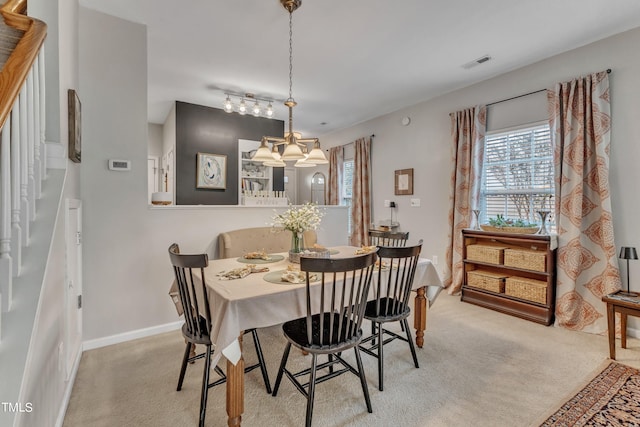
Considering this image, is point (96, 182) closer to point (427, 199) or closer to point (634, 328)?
point (427, 199)

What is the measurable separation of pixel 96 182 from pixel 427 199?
13.6 ft

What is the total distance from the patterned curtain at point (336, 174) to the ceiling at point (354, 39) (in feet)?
7.03

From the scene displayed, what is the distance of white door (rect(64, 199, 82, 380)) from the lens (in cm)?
191

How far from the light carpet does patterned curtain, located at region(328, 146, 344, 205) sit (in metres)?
4.06

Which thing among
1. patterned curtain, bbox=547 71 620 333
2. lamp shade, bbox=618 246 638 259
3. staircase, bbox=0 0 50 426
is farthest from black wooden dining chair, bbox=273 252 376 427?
patterned curtain, bbox=547 71 620 333

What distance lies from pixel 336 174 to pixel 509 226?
12.2 feet

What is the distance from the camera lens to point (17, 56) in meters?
0.92

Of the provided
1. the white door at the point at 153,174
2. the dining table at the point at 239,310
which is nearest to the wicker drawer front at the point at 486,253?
the dining table at the point at 239,310

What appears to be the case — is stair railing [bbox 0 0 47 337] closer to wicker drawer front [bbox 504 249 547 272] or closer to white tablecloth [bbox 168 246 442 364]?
white tablecloth [bbox 168 246 442 364]

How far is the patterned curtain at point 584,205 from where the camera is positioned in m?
2.87

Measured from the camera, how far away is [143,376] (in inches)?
85.0

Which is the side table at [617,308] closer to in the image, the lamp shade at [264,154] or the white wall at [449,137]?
the white wall at [449,137]

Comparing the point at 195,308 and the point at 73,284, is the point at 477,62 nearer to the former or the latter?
the point at 195,308

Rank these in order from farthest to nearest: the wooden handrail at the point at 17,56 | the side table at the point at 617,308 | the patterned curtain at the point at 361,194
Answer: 1. the patterned curtain at the point at 361,194
2. the side table at the point at 617,308
3. the wooden handrail at the point at 17,56
